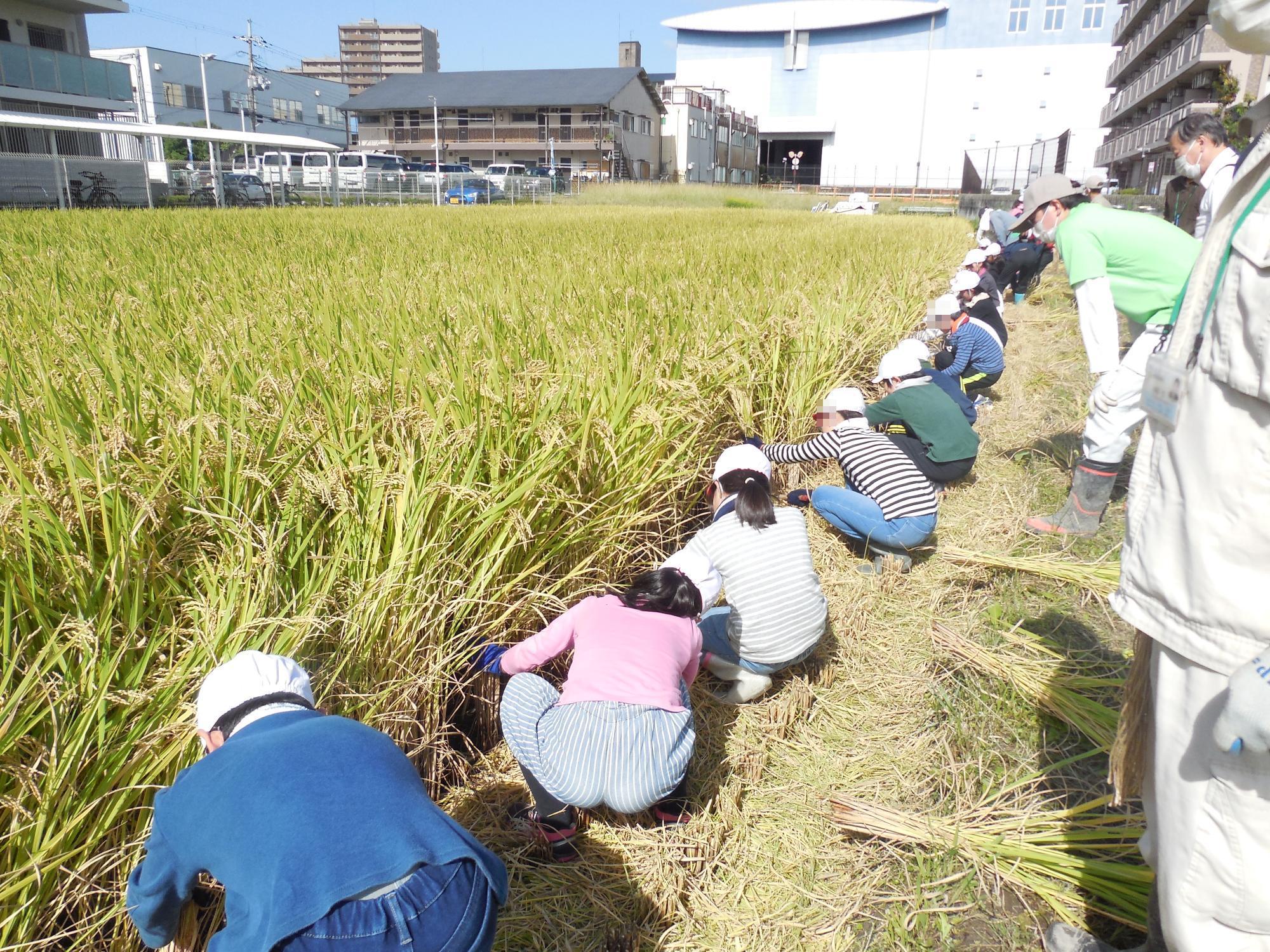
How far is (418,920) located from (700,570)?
1367 mm

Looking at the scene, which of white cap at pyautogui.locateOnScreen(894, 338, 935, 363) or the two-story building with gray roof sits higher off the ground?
the two-story building with gray roof

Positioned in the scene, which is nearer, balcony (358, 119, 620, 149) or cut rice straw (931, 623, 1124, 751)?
cut rice straw (931, 623, 1124, 751)

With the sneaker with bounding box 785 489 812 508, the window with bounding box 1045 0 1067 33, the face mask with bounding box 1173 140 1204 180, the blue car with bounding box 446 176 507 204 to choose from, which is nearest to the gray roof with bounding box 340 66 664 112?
the blue car with bounding box 446 176 507 204

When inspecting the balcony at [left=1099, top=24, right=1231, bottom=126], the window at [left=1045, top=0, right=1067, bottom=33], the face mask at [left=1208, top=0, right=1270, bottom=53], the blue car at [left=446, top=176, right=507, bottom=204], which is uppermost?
the window at [left=1045, top=0, right=1067, bottom=33]

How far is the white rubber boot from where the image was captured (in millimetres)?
2445

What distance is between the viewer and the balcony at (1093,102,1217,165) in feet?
95.1

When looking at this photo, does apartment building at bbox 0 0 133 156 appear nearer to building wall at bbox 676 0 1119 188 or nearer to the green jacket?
the green jacket

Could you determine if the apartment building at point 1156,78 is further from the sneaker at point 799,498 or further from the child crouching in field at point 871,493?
the sneaker at point 799,498

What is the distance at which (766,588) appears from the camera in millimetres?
2367

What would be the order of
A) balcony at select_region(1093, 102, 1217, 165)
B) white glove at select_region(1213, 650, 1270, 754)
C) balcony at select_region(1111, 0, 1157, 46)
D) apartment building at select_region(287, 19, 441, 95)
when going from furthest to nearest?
apartment building at select_region(287, 19, 441, 95)
balcony at select_region(1111, 0, 1157, 46)
balcony at select_region(1093, 102, 1217, 165)
white glove at select_region(1213, 650, 1270, 754)

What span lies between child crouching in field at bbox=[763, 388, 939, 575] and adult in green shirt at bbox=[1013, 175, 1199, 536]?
68 centimetres

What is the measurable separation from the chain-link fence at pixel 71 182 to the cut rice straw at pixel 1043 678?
15163mm

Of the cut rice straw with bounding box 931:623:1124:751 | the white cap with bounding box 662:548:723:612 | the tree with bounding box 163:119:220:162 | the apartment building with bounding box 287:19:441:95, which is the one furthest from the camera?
the apartment building with bounding box 287:19:441:95

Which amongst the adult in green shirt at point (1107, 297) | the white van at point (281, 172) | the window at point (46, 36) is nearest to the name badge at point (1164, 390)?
the adult in green shirt at point (1107, 297)
